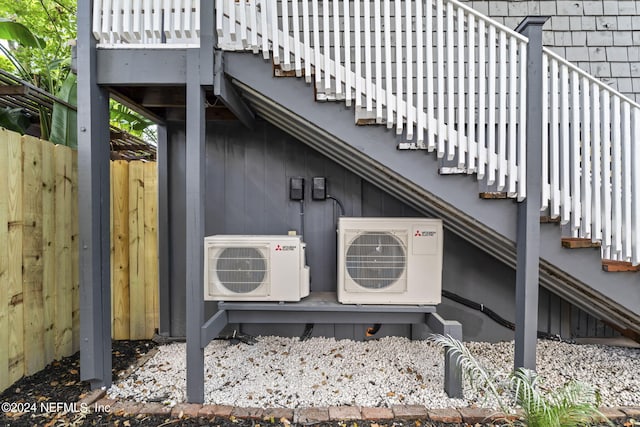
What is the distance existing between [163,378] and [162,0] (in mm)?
2528

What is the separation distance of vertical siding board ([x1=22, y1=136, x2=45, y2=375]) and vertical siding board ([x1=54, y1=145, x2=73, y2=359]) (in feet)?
0.45

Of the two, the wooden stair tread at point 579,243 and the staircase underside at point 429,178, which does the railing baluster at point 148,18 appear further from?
the wooden stair tread at point 579,243

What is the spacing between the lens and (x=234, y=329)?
9.99ft

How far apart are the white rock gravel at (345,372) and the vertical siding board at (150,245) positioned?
0.35m

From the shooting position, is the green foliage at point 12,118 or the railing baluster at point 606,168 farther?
the green foliage at point 12,118

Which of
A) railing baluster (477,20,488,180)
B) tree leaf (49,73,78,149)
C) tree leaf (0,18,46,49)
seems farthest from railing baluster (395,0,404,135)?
tree leaf (0,18,46,49)

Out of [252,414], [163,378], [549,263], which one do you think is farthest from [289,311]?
[549,263]

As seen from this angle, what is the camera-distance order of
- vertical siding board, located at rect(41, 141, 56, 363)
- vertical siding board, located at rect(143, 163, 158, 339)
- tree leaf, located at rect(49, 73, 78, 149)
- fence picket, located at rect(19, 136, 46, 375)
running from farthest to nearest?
vertical siding board, located at rect(143, 163, 158, 339), tree leaf, located at rect(49, 73, 78, 149), vertical siding board, located at rect(41, 141, 56, 363), fence picket, located at rect(19, 136, 46, 375)

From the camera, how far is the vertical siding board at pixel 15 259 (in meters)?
2.02

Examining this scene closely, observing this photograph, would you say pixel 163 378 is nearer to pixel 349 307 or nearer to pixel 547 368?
pixel 349 307

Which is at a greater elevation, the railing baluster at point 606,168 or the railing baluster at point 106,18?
the railing baluster at point 106,18

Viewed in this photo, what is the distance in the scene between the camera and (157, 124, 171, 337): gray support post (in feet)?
9.94

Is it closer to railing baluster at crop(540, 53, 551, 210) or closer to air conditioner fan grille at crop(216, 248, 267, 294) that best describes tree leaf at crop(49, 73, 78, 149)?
air conditioner fan grille at crop(216, 248, 267, 294)

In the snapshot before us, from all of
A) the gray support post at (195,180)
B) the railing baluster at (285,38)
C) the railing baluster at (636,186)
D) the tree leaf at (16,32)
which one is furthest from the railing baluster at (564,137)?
the tree leaf at (16,32)
